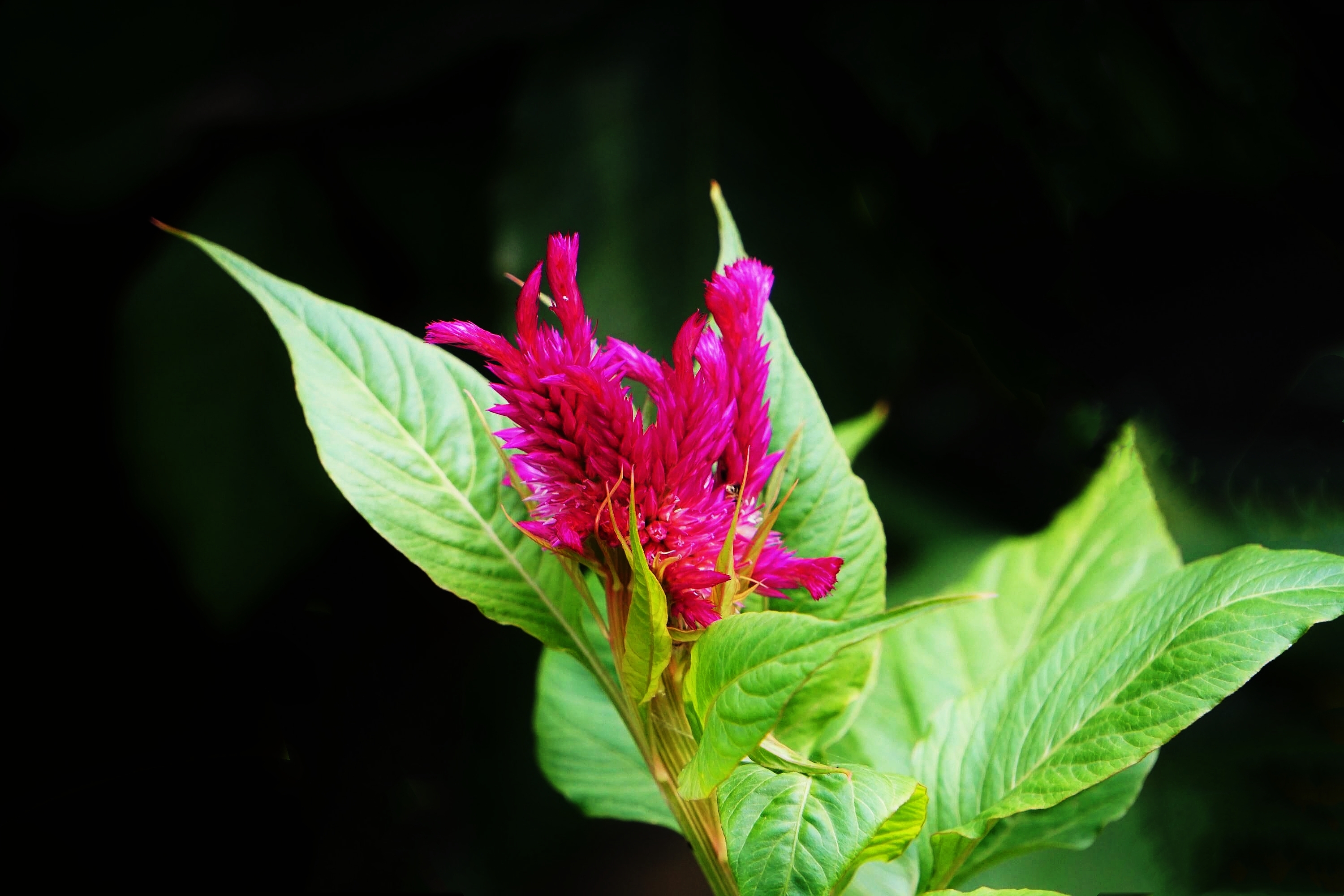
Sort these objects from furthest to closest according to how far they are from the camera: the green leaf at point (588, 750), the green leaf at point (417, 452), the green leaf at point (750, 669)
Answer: the green leaf at point (588, 750) → the green leaf at point (417, 452) → the green leaf at point (750, 669)

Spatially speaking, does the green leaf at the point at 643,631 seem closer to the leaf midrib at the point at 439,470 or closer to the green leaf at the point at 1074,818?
the leaf midrib at the point at 439,470

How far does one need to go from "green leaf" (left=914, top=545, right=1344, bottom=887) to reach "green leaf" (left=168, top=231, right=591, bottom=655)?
17 centimetres

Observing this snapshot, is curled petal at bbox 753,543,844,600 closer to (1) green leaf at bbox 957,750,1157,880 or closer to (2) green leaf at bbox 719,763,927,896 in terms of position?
(2) green leaf at bbox 719,763,927,896

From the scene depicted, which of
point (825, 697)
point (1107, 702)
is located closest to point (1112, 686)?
point (1107, 702)

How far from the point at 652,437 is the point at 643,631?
0.20ft

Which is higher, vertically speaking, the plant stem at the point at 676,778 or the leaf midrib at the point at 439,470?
the leaf midrib at the point at 439,470

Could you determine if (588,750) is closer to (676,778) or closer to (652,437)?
(676,778)

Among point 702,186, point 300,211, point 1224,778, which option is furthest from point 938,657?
point 300,211

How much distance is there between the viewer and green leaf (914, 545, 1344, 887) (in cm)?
29

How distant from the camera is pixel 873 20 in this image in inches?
21.9

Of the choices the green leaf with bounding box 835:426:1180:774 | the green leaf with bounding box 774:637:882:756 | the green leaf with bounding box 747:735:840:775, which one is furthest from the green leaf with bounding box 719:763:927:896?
the green leaf with bounding box 835:426:1180:774

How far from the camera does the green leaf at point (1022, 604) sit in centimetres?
47

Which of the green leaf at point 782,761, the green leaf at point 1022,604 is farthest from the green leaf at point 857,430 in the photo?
the green leaf at point 782,761

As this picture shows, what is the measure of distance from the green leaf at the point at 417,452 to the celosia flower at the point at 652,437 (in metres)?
0.06
